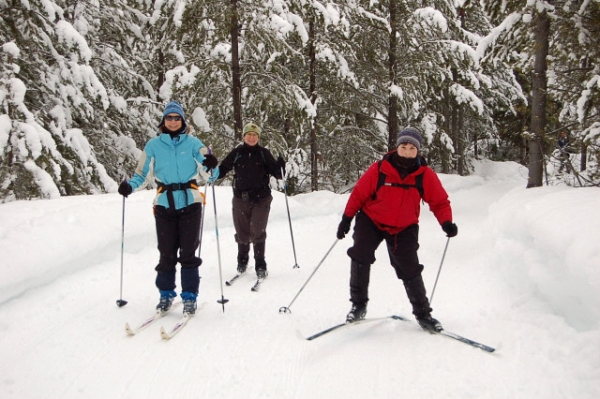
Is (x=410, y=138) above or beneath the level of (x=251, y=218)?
above

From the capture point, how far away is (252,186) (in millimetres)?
6336

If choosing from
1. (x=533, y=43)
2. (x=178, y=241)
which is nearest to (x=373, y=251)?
(x=178, y=241)

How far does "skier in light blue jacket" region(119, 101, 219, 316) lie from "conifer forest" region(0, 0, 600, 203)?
433 cm

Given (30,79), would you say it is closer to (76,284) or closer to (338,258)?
(76,284)

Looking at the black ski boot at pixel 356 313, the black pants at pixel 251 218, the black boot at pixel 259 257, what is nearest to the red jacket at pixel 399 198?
the black ski boot at pixel 356 313

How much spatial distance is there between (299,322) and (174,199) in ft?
6.31

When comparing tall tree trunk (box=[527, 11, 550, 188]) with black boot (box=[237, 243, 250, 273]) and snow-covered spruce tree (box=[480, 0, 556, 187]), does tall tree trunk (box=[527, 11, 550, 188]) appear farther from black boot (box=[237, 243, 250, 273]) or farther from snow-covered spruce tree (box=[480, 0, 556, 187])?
black boot (box=[237, 243, 250, 273])

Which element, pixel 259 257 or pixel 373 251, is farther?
pixel 259 257

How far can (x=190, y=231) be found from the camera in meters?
4.74

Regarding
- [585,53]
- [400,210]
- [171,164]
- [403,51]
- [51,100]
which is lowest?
[400,210]

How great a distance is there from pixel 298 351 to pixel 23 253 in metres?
4.11

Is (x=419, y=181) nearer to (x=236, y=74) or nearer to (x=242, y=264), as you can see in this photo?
(x=242, y=264)

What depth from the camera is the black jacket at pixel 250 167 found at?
6.29 metres

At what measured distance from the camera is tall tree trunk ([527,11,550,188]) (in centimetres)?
1009
